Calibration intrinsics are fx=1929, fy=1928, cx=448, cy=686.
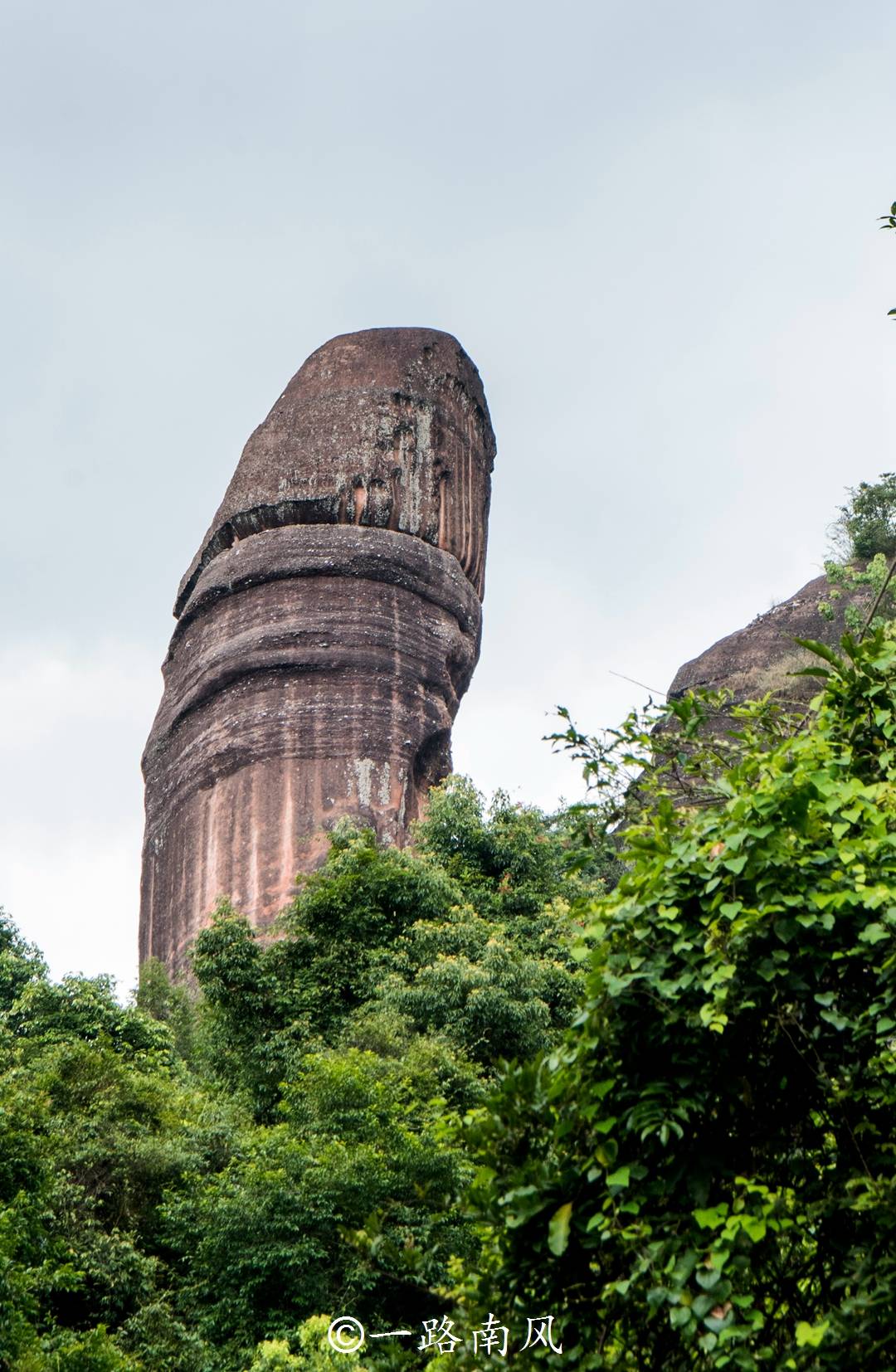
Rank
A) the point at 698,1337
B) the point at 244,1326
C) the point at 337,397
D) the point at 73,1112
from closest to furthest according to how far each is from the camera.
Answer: the point at 698,1337 → the point at 244,1326 → the point at 73,1112 → the point at 337,397

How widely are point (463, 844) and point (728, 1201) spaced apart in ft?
45.1

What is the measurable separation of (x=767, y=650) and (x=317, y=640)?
6772 millimetres

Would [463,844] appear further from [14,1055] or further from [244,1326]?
[244,1326]

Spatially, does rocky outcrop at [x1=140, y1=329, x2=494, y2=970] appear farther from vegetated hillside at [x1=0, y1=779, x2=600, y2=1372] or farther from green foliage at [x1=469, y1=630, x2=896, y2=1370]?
green foliage at [x1=469, y1=630, x2=896, y2=1370]

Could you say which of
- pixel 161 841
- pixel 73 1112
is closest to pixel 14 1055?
pixel 73 1112

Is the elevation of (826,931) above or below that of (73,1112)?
below

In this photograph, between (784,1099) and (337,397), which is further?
(337,397)

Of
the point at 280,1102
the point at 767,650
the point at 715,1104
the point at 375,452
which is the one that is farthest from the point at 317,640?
the point at 715,1104

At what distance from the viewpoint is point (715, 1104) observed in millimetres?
6074

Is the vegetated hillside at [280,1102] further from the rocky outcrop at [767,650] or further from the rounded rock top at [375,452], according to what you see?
the rocky outcrop at [767,650]

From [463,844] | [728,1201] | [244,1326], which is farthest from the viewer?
[463,844]

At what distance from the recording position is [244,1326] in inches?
496

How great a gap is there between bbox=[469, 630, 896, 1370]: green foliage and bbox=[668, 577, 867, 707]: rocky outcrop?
18.7m

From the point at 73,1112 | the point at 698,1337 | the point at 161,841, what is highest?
the point at 161,841
